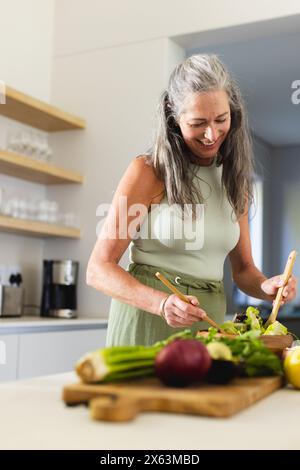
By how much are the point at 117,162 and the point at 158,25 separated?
2.56 ft

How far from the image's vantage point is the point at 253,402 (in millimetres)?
1036

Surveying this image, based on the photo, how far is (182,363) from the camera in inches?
38.7

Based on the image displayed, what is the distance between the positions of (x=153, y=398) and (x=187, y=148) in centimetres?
105

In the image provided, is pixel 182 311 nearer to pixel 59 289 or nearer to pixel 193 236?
pixel 193 236

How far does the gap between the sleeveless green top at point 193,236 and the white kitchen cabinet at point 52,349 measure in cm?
133

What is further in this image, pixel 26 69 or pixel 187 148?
pixel 26 69

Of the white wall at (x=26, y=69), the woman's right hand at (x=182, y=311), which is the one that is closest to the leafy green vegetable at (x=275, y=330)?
the woman's right hand at (x=182, y=311)

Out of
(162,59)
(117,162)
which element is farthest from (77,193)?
(162,59)

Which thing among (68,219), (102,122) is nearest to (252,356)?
(68,219)

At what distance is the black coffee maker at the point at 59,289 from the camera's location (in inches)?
143

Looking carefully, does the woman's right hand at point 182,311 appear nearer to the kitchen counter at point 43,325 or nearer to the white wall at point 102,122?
the kitchen counter at point 43,325

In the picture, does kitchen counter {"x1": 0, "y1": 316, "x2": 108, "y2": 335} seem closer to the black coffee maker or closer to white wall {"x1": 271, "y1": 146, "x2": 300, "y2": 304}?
the black coffee maker

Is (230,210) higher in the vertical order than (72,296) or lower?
higher
